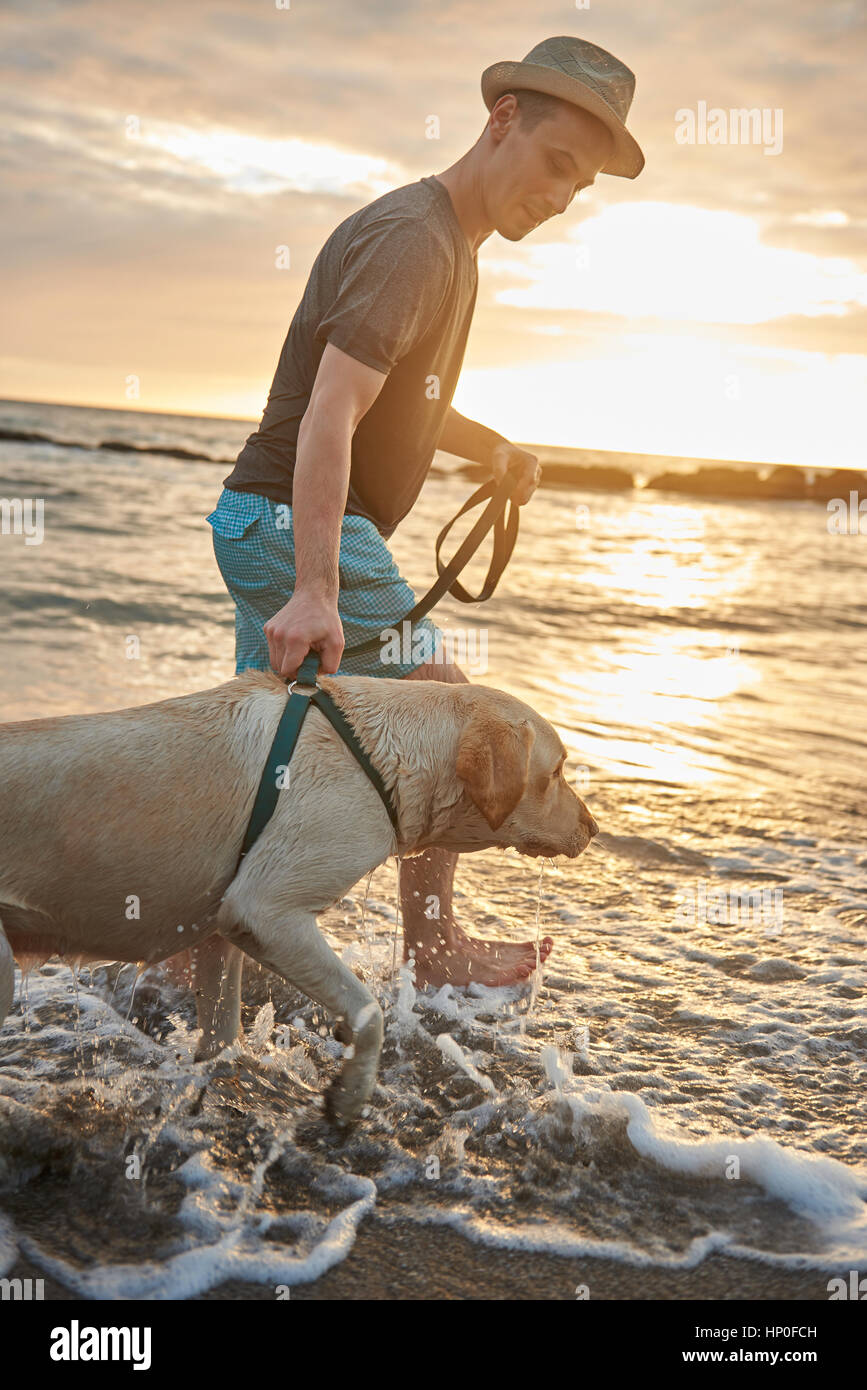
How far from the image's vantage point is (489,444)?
4648 mm

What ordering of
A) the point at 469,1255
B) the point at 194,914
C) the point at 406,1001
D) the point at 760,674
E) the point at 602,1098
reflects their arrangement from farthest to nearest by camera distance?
the point at 760,674 < the point at 406,1001 < the point at 602,1098 < the point at 194,914 < the point at 469,1255

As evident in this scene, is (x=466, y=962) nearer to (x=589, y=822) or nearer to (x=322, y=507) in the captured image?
(x=589, y=822)

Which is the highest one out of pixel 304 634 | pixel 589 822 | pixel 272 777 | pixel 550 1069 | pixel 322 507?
pixel 322 507

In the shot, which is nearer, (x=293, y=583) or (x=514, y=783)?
(x=514, y=783)

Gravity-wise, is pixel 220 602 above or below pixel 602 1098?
above

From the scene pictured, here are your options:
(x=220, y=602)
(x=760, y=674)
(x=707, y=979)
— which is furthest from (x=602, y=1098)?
(x=220, y=602)

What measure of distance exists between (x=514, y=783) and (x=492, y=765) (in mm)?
93

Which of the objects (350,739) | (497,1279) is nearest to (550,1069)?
(497,1279)

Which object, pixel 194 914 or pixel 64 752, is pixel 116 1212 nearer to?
pixel 194 914

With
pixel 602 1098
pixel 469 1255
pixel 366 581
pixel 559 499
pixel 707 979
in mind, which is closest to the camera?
pixel 469 1255

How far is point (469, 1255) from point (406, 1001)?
4.43ft

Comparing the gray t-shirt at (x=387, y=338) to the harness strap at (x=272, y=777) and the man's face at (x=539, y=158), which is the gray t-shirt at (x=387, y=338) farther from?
the harness strap at (x=272, y=777)

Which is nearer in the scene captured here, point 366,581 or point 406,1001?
point 366,581

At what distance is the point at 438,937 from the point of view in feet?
14.2
